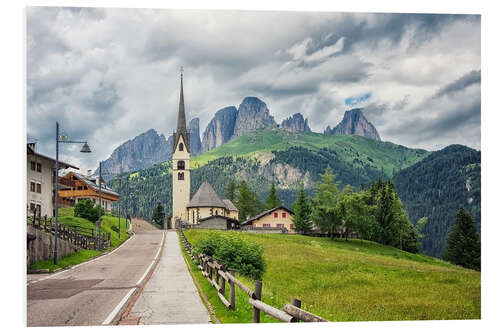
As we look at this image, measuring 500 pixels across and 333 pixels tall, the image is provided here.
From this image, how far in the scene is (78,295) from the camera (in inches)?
578

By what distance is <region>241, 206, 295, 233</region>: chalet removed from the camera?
8256 centimetres

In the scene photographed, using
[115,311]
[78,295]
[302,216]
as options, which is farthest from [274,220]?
[115,311]

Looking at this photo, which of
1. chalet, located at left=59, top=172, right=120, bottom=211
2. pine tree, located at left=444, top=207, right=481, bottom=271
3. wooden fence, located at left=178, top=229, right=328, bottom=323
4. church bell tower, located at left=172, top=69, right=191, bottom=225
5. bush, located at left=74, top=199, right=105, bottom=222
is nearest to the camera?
wooden fence, located at left=178, top=229, right=328, bottom=323

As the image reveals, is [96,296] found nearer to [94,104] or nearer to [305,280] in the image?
[94,104]

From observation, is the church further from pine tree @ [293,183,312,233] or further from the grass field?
the grass field

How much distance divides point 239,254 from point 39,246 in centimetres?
961

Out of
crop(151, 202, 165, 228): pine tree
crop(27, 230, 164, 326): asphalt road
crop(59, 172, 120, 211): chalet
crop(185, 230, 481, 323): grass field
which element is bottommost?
crop(151, 202, 165, 228): pine tree

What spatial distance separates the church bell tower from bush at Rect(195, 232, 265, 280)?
80.2m

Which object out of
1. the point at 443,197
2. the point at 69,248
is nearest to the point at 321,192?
the point at 443,197

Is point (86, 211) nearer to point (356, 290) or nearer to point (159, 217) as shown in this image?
point (356, 290)

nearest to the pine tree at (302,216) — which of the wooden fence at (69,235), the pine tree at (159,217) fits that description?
the pine tree at (159,217)

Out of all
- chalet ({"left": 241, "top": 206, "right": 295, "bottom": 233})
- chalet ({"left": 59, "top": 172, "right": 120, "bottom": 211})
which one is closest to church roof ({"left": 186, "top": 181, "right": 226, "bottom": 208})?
chalet ({"left": 241, "top": 206, "right": 295, "bottom": 233})

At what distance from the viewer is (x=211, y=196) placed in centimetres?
10150

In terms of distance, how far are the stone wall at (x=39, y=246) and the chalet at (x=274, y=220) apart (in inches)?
2272
